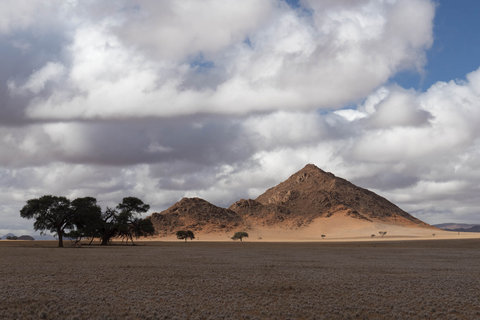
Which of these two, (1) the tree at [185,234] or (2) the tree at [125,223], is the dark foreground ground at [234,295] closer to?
(2) the tree at [125,223]

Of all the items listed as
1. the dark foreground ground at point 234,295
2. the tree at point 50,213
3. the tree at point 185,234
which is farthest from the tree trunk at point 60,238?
the tree at point 185,234

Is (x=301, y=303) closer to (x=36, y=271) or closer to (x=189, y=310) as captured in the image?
(x=189, y=310)

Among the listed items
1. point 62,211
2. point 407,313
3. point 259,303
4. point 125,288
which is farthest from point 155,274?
point 62,211

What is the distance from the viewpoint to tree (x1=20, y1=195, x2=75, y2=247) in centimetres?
8856

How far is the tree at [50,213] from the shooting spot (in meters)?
88.6

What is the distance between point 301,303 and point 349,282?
7.87 metres

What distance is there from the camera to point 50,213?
89.7 meters

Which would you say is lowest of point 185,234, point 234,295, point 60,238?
point 234,295

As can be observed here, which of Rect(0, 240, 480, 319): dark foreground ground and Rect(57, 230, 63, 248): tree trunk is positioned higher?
Rect(57, 230, 63, 248): tree trunk

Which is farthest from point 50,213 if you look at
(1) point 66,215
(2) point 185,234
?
(2) point 185,234

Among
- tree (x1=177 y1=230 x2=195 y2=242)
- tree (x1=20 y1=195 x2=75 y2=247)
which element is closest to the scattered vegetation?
tree (x1=20 y1=195 x2=75 y2=247)

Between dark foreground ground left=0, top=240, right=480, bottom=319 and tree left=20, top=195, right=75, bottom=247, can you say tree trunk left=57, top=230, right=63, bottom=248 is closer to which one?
tree left=20, top=195, right=75, bottom=247

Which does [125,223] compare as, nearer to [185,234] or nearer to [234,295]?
[185,234]

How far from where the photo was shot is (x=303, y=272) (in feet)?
111
